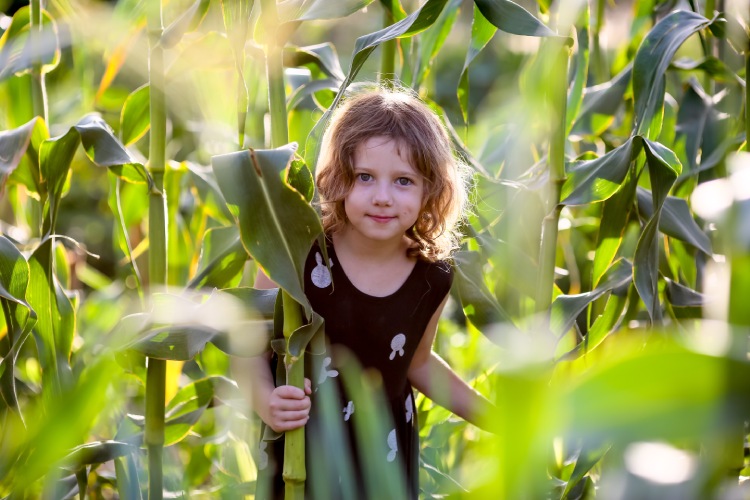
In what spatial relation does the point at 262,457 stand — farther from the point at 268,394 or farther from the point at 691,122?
the point at 691,122

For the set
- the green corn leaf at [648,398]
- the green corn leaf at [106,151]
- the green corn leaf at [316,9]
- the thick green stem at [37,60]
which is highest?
the green corn leaf at [316,9]

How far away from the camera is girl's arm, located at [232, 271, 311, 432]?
738 millimetres

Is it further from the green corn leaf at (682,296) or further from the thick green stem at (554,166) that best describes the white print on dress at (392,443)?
the green corn leaf at (682,296)

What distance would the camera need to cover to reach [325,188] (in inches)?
33.9

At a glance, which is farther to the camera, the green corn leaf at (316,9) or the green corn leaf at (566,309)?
the green corn leaf at (566,309)

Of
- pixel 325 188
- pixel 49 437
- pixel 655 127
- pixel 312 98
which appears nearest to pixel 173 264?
pixel 312 98

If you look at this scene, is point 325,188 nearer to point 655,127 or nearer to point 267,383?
point 267,383

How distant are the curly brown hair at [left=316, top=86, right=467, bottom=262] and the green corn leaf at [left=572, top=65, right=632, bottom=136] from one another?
273 mm

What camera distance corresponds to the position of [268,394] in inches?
31.4

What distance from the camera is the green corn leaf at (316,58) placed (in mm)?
1006

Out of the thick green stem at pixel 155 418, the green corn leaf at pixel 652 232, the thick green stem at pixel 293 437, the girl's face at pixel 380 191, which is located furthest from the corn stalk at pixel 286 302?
the green corn leaf at pixel 652 232

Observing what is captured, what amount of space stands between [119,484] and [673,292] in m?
0.69

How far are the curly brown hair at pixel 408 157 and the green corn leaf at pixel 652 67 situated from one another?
0.66 ft

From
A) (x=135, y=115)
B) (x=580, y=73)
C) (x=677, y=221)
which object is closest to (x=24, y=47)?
(x=135, y=115)
